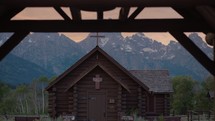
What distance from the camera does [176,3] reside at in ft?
19.9

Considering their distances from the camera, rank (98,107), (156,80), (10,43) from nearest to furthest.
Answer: (10,43)
(98,107)
(156,80)

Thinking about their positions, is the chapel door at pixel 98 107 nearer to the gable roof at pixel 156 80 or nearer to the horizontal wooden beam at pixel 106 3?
the gable roof at pixel 156 80

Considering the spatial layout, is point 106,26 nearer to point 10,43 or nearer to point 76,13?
point 76,13

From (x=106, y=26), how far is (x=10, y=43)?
1808 mm

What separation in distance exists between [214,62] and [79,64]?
17.9 m

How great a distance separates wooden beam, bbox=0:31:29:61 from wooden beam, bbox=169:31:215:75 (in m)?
2.84

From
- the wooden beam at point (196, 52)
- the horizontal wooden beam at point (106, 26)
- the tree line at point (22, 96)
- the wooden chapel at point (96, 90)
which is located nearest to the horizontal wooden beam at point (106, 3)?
the wooden beam at point (196, 52)

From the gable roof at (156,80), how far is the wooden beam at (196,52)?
2512 cm

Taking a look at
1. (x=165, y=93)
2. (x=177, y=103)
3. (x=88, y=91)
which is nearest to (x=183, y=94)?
(x=177, y=103)

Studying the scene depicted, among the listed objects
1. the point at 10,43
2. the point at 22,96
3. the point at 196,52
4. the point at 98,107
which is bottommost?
the point at 98,107

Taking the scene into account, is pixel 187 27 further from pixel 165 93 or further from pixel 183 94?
pixel 183 94

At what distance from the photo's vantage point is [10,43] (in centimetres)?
864

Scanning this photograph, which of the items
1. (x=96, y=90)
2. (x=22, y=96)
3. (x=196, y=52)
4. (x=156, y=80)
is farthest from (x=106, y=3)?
(x=22, y=96)

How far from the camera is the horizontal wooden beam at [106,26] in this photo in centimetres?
883
